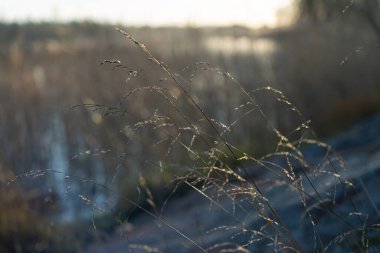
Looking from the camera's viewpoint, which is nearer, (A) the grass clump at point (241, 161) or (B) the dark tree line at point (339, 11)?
(A) the grass clump at point (241, 161)

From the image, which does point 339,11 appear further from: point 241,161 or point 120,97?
point 241,161

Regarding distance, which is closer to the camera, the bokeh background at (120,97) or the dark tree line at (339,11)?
the bokeh background at (120,97)

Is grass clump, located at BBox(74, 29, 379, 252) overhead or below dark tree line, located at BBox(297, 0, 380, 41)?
below

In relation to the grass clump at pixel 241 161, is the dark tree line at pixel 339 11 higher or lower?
higher

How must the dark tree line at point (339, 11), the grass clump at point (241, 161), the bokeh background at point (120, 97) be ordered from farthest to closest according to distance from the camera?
the dark tree line at point (339, 11) < the bokeh background at point (120, 97) < the grass clump at point (241, 161)

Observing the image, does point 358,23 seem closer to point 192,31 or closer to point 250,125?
point 192,31

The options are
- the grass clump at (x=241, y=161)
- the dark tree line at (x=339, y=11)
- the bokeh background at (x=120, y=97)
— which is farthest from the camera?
the dark tree line at (x=339, y=11)

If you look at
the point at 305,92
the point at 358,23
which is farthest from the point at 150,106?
the point at 358,23

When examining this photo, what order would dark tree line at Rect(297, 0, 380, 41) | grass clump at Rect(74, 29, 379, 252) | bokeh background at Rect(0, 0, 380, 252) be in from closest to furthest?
grass clump at Rect(74, 29, 379, 252) → bokeh background at Rect(0, 0, 380, 252) → dark tree line at Rect(297, 0, 380, 41)

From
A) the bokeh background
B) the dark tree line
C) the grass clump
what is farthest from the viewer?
the dark tree line

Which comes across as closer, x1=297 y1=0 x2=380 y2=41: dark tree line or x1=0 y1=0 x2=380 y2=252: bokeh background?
x1=0 y1=0 x2=380 y2=252: bokeh background

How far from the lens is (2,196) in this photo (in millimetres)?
5066

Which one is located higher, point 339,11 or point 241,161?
point 339,11

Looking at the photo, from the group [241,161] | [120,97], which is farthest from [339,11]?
[241,161]
